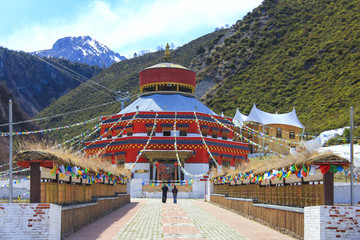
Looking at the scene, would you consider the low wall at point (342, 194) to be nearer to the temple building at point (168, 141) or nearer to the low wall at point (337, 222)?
the low wall at point (337, 222)

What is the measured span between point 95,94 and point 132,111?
70465 mm

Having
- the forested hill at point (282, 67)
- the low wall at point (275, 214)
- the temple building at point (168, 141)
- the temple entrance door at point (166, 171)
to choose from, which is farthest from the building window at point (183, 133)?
the low wall at point (275, 214)

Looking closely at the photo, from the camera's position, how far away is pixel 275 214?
17500mm

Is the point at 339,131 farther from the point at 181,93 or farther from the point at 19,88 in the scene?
the point at 19,88

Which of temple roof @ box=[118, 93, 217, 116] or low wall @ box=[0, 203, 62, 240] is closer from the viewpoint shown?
low wall @ box=[0, 203, 62, 240]

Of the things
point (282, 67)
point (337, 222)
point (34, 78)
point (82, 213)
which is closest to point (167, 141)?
point (82, 213)

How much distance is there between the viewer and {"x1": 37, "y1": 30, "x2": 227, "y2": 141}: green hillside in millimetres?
111312

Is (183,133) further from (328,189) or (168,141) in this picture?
(328,189)

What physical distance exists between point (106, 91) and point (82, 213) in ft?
362

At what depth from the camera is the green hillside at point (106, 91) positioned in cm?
11131

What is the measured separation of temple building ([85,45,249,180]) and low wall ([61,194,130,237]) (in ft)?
76.6

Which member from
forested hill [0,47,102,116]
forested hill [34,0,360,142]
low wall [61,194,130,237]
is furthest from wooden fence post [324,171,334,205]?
forested hill [0,47,102,116]

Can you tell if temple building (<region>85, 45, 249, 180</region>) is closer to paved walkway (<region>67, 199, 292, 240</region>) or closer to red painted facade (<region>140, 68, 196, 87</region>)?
red painted facade (<region>140, 68, 196, 87</region>)

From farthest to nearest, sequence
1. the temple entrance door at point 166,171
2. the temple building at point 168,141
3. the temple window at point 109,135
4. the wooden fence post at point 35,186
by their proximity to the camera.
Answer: the temple window at point 109,135 → the temple building at point 168,141 → the temple entrance door at point 166,171 → the wooden fence post at point 35,186
